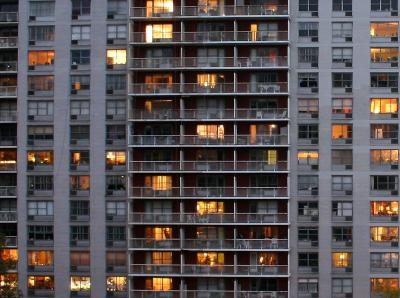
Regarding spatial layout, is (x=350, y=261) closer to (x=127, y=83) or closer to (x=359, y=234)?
(x=359, y=234)

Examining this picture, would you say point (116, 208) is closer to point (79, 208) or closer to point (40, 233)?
point (79, 208)

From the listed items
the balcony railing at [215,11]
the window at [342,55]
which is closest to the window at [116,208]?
the balcony railing at [215,11]

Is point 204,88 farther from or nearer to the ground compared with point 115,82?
nearer to the ground

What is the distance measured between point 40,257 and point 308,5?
36783 millimetres

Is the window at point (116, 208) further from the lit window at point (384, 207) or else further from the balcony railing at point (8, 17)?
the lit window at point (384, 207)

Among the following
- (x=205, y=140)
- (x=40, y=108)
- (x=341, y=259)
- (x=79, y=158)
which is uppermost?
(x=40, y=108)

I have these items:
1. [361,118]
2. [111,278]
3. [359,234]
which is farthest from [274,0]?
[111,278]

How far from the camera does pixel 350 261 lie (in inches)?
2655

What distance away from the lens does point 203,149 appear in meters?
69.1

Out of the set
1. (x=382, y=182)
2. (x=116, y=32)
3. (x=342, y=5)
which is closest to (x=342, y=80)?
(x=342, y=5)

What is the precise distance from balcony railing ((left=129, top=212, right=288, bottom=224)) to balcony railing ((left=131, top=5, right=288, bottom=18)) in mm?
19670

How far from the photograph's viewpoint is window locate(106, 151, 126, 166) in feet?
227

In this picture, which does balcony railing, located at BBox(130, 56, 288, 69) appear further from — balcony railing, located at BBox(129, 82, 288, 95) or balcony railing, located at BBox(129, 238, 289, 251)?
balcony railing, located at BBox(129, 238, 289, 251)

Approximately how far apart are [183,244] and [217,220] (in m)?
4.08
